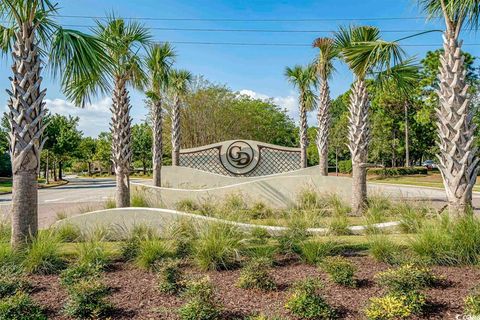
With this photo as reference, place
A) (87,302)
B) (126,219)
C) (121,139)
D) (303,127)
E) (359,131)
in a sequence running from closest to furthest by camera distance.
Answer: (87,302)
(126,219)
(121,139)
(359,131)
(303,127)

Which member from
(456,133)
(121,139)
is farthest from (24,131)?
(456,133)

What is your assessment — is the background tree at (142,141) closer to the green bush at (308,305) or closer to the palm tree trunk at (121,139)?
the palm tree trunk at (121,139)

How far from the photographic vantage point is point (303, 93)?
18.7m

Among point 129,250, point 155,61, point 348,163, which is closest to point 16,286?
point 129,250

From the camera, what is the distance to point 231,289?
13.5 feet

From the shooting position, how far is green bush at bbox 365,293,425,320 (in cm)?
327

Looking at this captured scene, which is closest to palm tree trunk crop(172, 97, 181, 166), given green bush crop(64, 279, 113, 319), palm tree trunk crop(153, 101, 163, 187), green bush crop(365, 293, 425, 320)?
palm tree trunk crop(153, 101, 163, 187)

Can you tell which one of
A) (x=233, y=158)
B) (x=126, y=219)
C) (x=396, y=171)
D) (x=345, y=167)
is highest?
(x=233, y=158)

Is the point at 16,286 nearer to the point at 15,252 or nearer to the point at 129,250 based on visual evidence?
the point at 15,252

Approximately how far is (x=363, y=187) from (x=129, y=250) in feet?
22.0

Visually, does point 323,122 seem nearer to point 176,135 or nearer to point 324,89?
point 324,89

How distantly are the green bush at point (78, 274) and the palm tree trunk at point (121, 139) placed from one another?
180 inches

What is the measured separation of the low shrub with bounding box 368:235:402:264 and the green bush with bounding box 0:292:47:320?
13.8 ft

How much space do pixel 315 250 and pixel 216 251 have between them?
1.45m
